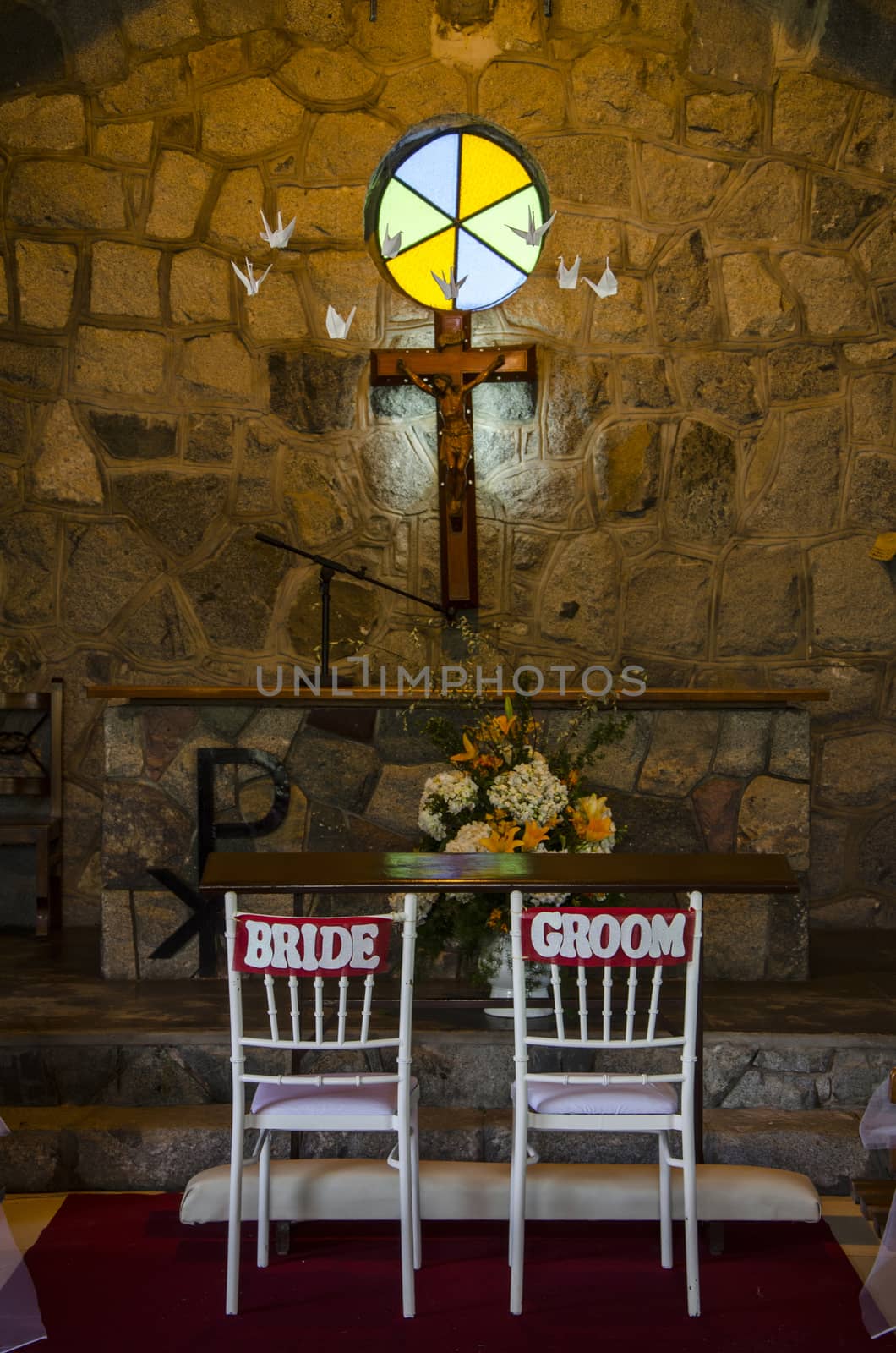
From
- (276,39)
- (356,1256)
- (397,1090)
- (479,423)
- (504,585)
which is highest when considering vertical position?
(276,39)

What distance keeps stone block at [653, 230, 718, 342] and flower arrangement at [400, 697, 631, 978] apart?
199 centimetres

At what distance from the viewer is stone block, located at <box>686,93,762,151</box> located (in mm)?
5328

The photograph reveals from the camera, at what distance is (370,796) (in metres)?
4.16

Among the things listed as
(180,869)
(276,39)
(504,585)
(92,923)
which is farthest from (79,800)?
(276,39)

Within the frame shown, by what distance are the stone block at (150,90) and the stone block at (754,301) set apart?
2320mm

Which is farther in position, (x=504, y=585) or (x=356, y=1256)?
(x=504, y=585)

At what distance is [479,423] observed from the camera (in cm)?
533

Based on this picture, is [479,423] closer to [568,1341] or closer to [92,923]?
[92,923]

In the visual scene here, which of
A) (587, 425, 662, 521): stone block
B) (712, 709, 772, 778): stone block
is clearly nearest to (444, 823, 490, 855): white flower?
(712, 709, 772, 778): stone block

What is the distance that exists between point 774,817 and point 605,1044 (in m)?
1.82

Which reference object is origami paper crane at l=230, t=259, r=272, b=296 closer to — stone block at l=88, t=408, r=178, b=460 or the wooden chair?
stone block at l=88, t=408, r=178, b=460

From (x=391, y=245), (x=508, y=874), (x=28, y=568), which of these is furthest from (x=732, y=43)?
(x=508, y=874)

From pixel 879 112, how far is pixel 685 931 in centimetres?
409

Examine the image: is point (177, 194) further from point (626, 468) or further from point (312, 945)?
point (312, 945)
